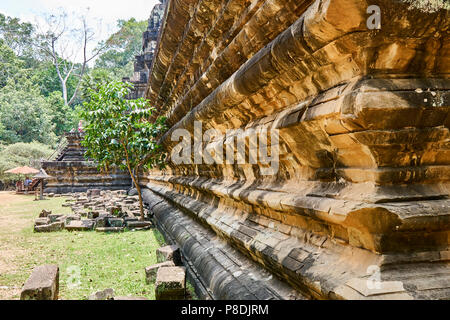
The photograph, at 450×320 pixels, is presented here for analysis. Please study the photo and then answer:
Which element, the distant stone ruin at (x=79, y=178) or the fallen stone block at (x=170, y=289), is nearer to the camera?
the fallen stone block at (x=170, y=289)

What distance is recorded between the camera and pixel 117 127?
5.83 m

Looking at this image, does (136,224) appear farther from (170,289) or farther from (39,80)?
(39,80)

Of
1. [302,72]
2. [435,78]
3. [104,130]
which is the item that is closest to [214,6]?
[302,72]

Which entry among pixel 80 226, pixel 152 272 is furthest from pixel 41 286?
pixel 80 226

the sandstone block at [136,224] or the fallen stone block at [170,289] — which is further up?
the fallen stone block at [170,289]

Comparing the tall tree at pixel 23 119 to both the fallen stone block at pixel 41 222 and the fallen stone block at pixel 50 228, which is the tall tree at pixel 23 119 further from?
the fallen stone block at pixel 50 228

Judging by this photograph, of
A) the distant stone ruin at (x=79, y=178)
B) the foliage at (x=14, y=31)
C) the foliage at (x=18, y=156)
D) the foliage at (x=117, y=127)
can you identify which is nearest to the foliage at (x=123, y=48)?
the foliage at (x=14, y=31)

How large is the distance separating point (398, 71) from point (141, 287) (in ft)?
8.52

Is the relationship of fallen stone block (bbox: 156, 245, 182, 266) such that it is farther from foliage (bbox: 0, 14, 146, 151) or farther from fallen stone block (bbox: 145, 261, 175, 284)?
foliage (bbox: 0, 14, 146, 151)

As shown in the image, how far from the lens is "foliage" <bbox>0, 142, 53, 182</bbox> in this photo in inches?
750

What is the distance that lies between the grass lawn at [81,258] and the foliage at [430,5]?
8.51 ft

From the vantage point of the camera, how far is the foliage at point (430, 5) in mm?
1065

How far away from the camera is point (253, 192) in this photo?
2135 mm

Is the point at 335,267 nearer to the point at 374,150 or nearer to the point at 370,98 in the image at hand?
the point at 374,150
